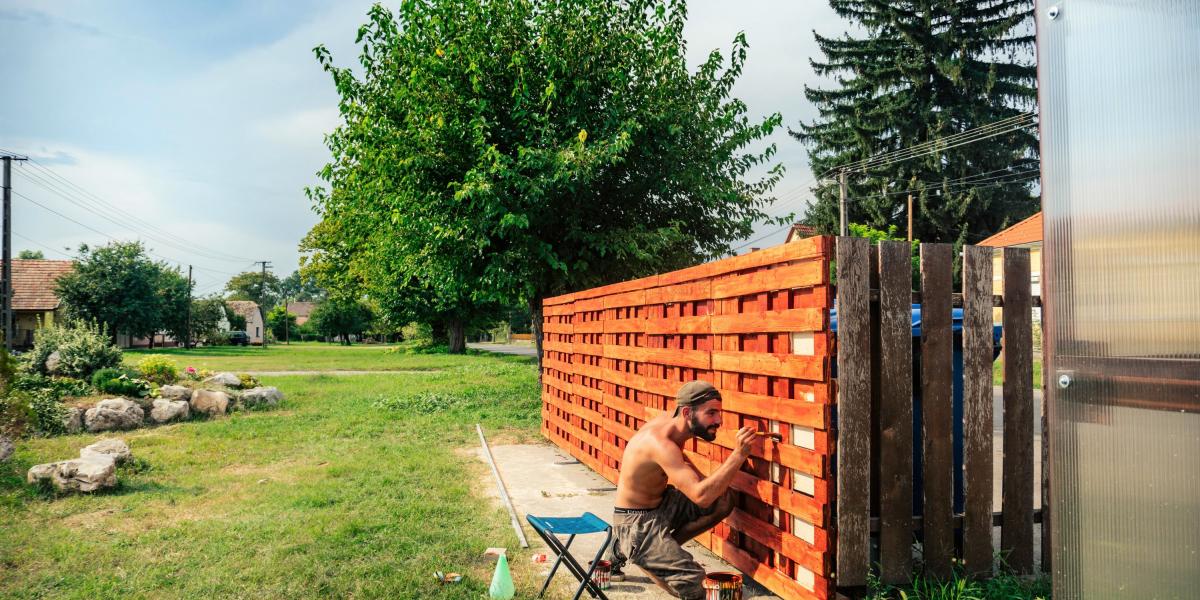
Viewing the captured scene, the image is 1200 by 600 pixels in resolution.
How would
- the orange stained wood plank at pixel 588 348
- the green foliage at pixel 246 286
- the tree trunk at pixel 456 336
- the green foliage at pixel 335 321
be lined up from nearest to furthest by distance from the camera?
the orange stained wood plank at pixel 588 348
the tree trunk at pixel 456 336
the green foliage at pixel 335 321
the green foliage at pixel 246 286

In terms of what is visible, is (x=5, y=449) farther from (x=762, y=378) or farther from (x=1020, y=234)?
(x=1020, y=234)

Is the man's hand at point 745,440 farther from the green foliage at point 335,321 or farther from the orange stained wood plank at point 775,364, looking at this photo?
the green foliage at point 335,321

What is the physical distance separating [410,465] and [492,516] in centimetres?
294

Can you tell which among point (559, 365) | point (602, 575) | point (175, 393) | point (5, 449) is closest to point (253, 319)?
point (175, 393)

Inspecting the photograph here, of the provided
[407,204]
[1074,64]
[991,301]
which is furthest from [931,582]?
[407,204]

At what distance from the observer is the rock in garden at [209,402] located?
1468cm

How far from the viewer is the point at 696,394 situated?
4887 millimetres

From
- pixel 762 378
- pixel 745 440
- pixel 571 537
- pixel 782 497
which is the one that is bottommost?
pixel 571 537

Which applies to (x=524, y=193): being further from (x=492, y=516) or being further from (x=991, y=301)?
(x=991, y=301)

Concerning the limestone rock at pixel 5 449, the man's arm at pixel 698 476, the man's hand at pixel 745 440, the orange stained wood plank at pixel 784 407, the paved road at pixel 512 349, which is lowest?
the paved road at pixel 512 349

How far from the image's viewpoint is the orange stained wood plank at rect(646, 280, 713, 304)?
5.52 metres

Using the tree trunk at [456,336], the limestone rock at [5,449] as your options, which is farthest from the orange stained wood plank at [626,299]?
the tree trunk at [456,336]

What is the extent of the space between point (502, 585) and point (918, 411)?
2.76m

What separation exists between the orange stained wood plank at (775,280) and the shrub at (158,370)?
15165 mm
